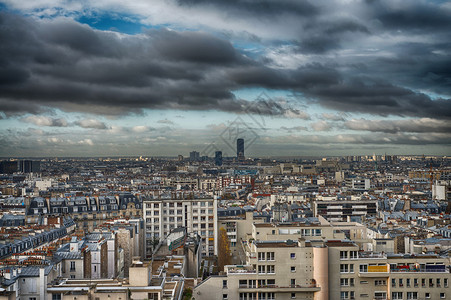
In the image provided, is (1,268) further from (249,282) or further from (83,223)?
(83,223)

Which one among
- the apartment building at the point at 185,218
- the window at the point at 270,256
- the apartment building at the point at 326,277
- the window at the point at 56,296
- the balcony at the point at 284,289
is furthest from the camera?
the apartment building at the point at 185,218

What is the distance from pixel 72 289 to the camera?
24422mm

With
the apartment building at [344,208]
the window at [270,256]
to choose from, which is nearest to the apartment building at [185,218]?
the window at [270,256]

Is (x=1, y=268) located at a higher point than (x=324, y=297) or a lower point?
higher

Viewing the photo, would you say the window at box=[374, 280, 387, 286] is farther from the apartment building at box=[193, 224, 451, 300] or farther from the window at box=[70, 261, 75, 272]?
the window at box=[70, 261, 75, 272]

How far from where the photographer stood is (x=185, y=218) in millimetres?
51250

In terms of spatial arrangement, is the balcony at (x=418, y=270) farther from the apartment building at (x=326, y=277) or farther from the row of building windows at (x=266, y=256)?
the row of building windows at (x=266, y=256)

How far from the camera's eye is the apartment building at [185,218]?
50.7 metres

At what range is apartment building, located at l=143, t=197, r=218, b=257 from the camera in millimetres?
50656

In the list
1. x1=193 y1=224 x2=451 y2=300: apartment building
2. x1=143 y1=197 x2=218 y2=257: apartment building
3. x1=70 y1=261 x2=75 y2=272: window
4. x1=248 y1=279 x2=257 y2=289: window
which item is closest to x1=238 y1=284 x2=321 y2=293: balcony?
x1=193 y1=224 x2=451 y2=300: apartment building

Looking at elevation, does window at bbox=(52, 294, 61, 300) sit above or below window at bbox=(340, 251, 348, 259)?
below

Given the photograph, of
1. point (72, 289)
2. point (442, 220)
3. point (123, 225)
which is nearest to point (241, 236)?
point (123, 225)

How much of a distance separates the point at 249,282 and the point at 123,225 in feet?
52.9

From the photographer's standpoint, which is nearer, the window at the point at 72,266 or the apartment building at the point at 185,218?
the window at the point at 72,266
